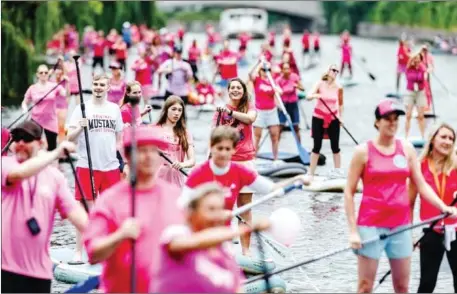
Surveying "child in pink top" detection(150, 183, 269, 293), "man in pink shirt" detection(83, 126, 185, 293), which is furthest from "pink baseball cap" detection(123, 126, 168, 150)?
"child in pink top" detection(150, 183, 269, 293)

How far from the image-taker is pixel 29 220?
23.2ft

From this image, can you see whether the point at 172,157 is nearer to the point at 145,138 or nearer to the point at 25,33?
the point at 145,138

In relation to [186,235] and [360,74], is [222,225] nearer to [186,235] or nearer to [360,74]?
[186,235]

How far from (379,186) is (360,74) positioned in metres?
35.6

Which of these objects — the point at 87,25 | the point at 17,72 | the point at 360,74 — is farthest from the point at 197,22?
the point at 17,72

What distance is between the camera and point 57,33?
153 ft

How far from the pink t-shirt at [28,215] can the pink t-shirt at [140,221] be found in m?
0.77

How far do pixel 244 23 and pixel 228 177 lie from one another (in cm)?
7706

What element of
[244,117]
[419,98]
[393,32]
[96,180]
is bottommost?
[393,32]

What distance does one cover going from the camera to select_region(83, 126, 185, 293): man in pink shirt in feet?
20.8

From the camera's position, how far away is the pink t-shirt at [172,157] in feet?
34.3

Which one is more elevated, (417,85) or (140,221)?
(140,221)

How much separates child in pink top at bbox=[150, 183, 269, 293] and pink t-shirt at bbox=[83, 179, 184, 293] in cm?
44

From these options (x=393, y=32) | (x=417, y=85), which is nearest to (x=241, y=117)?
(x=417, y=85)
